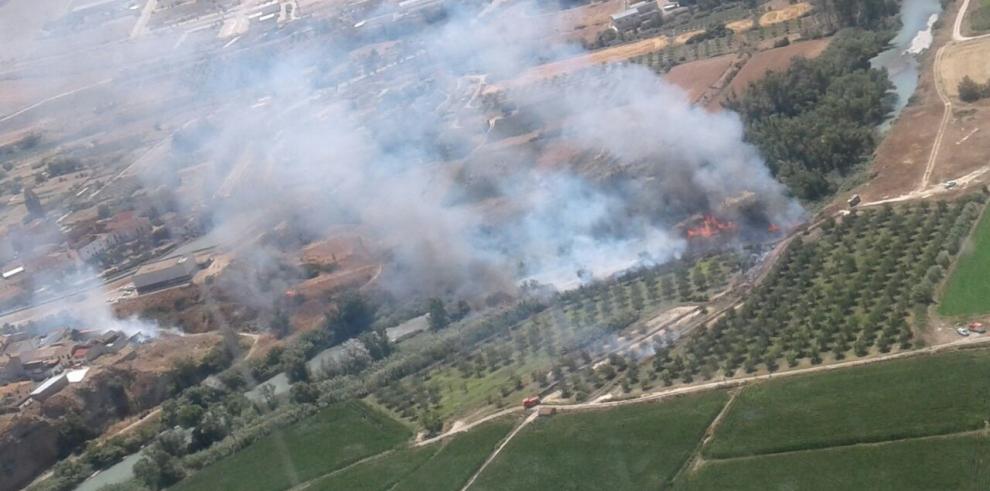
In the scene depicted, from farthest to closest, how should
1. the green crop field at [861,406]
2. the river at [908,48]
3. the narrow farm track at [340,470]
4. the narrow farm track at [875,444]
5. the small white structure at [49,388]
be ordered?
1. the river at [908,48]
2. the small white structure at [49,388]
3. the narrow farm track at [340,470]
4. the green crop field at [861,406]
5. the narrow farm track at [875,444]

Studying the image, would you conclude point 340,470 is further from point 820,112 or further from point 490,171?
point 820,112

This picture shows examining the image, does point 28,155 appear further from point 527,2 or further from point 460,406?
point 460,406

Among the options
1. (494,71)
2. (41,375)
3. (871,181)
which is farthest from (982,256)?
(494,71)

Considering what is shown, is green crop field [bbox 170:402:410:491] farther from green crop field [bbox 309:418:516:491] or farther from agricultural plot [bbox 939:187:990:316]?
agricultural plot [bbox 939:187:990:316]

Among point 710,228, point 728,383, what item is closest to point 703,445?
point 728,383

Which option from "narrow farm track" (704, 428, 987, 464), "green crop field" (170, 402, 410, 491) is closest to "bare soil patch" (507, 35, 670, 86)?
"green crop field" (170, 402, 410, 491)

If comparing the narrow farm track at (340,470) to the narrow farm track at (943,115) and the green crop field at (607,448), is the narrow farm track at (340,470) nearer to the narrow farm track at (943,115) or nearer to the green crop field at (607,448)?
the green crop field at (607,448)

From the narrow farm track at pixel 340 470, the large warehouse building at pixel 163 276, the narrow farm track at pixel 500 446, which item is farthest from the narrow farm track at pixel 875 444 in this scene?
the large warehouse building at pixel 163 276
